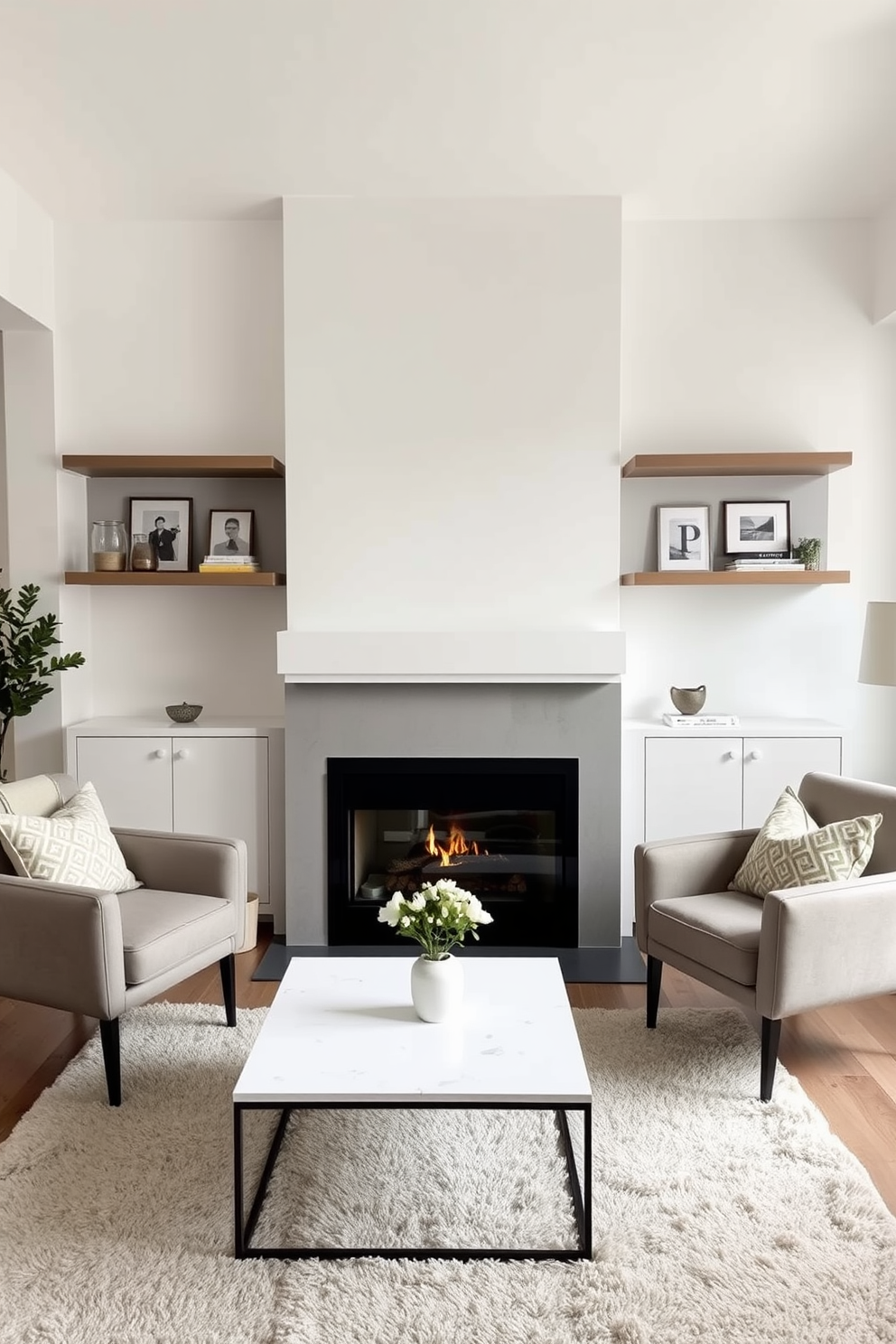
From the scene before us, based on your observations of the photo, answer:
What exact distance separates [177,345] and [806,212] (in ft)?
8.38

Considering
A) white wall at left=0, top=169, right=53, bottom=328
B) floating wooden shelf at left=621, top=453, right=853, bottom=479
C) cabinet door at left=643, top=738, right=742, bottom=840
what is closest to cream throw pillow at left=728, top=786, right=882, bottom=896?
→ cabinet door at left=643, top=738, right=742, bottom=840

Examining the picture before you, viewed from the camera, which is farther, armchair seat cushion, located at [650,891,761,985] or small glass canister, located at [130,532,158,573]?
small glass canister, located at [130,532,158,573]

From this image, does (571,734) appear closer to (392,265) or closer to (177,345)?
(392,265)

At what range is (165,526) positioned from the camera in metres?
4.13

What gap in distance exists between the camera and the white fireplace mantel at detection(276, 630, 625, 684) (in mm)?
3658

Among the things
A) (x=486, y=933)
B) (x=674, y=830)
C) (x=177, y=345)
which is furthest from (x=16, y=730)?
(x=674, y=830)

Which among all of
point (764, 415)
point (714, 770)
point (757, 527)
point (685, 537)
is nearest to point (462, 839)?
point (714, 770)

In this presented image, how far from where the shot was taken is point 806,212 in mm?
3924

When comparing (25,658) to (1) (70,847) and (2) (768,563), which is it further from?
(2) (768,563)

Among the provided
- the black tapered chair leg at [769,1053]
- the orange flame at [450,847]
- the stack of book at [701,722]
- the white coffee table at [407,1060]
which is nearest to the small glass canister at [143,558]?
the orange flame at [450,847]

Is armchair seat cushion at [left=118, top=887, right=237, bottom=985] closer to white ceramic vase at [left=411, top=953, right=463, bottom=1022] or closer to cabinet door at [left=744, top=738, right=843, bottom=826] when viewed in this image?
white ceramic vase at [left=411, top=953, right=463, bottom=1022]

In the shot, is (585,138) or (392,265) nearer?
(585,138)

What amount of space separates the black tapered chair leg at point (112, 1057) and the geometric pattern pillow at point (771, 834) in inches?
74.2

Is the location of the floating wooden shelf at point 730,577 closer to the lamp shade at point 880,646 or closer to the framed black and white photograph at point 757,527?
the framed black and white photograph at point 757,527
